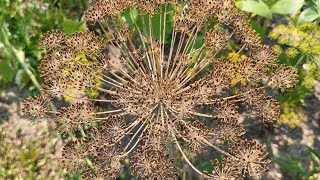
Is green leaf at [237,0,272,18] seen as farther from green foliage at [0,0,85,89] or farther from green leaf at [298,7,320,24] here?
green foliage at [0,0,85,89]

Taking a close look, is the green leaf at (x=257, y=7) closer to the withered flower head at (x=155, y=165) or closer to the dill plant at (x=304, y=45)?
the dill plant at (x=304, y=45)

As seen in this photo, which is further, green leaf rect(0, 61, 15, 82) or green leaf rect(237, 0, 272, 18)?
Result: green leaf rect(0, 61, 15, 82)

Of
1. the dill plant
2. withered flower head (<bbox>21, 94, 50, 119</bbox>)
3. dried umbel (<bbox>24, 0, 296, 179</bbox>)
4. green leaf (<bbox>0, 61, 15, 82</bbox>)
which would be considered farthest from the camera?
green leaf (<bbox>0, 61, 15, 82</bbox>)

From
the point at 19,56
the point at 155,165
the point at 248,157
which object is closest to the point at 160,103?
the point at 155,165

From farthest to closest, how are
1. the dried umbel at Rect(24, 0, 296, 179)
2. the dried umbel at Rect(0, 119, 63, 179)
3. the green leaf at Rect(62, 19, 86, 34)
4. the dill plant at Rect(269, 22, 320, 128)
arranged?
1. the dried umbel at Rect(0, 119, 63, 179)
2. the green leaf at Rect(62, 19, 86, 34)
3. the dill plant at Rect(269, 22, 320, 128)
4. the dried umbel at Rect(24, 0, 296, 179)

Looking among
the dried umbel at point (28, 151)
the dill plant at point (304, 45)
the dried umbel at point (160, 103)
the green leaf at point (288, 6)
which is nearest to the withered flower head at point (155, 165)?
the dried umbel at point (160, 103)

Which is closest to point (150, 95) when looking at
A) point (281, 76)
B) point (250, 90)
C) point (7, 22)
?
point (250, 90)

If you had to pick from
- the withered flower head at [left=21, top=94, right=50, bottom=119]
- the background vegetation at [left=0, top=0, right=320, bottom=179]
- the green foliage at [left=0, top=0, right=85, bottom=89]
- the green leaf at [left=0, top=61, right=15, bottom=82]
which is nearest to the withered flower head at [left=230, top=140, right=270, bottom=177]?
the background vegetation at [left=0, top=0, right=320, bottom=179]

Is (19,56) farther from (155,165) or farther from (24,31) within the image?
(155,165)
